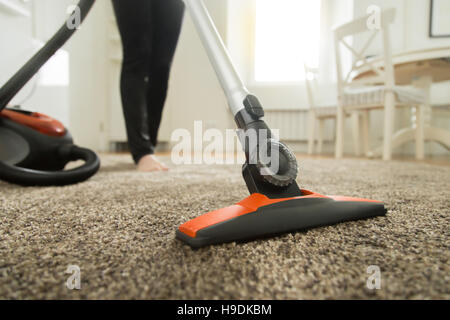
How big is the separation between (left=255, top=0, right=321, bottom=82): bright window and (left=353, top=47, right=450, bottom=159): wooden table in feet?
4.35

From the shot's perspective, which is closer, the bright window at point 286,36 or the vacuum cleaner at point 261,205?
the vacuum cleaner at point 261,205

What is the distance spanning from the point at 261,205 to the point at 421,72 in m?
2.58

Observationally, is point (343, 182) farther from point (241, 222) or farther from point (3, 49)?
point (3, 49)

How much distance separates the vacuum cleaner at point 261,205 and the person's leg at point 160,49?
0.86 metres

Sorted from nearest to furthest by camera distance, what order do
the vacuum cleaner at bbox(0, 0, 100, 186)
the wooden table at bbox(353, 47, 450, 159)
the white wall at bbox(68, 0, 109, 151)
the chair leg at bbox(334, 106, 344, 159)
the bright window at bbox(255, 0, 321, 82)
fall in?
the vacuum cleaner at bbox(0, 0, 100, 186), the wooden table at bbox(353, 47, 450, 159), the chair leg at bbox(334, 106, 344, 159), the white wall at bbox(68, 0, 109, 151), the bright window at bbox(255, 0, 321, 82)

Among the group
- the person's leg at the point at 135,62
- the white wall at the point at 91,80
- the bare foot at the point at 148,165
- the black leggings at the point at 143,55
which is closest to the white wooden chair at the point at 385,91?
the black leggings at the point at 143,55

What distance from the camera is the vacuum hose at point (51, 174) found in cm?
72

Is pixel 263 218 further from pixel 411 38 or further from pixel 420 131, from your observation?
pixel 411 38

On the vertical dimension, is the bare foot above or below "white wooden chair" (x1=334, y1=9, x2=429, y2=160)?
below

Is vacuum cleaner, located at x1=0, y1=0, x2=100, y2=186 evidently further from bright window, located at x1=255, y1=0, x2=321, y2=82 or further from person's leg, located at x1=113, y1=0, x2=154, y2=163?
bright window, located at x1=255, y1=0, x2=321, y2=82

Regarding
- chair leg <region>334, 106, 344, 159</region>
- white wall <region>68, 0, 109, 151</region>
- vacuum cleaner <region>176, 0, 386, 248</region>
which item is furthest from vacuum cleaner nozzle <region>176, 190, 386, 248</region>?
white wall <region>68, 0, 109, 151</region>

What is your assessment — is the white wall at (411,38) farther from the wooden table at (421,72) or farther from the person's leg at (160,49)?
the person's leg at (160,49)

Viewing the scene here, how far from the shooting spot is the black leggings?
1.05 m
